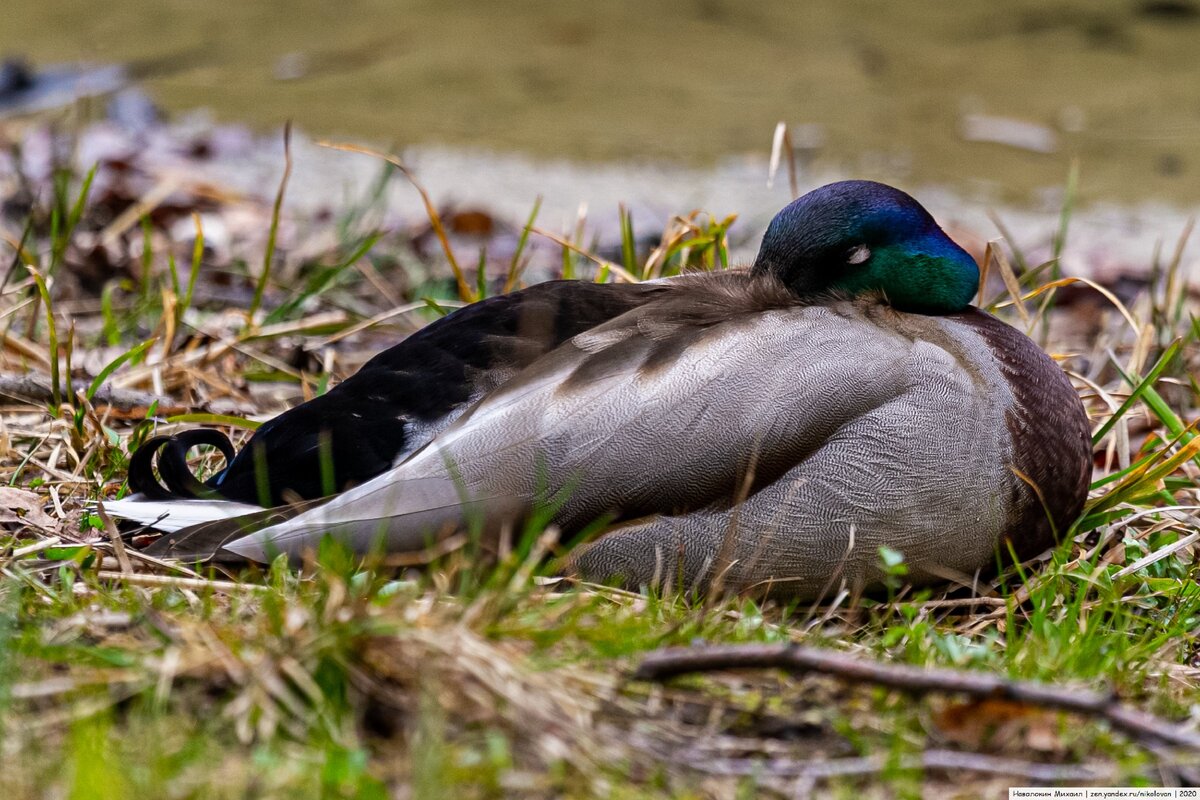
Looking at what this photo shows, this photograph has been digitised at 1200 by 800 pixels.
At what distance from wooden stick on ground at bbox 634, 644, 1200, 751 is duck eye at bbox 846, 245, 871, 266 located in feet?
4.43

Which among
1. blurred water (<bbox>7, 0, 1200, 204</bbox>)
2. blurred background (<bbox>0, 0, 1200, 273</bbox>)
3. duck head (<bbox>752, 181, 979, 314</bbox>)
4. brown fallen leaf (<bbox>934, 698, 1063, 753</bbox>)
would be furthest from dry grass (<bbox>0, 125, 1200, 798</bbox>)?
blurred water (<bbox>7, 0, 1200, 204</bbox>)

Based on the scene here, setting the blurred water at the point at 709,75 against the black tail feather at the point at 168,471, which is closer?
the black tail feather at the point at 168,471

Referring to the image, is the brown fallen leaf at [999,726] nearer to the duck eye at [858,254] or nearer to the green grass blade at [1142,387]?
the duck eye at [858,254]

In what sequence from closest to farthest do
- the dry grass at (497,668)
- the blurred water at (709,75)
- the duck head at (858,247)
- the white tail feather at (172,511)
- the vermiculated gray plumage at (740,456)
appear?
1. the dry grass at (497,668)
2. the vermiculated gray plumage at (740,456)
3. the white tail feather at (172,511)
4. the duck head at (858,247)
5. the blurred water at (709,75)

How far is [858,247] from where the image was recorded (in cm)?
326

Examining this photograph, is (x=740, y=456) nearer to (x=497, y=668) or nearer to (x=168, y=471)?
(x=497, y=668)

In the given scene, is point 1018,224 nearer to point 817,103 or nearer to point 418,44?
point 817,103

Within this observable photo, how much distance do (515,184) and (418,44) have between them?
3499 mm

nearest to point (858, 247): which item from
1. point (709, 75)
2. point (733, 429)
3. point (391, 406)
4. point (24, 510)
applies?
point (733, 429)

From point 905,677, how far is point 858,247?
4.62 feet

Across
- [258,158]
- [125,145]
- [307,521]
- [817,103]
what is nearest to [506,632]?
[307,521]

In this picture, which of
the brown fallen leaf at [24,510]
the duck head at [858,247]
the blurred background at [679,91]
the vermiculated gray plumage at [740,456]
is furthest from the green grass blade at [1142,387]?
the blurred background at [679,91]

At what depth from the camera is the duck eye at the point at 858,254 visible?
326 centimetres

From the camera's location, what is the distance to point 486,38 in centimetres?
1109
